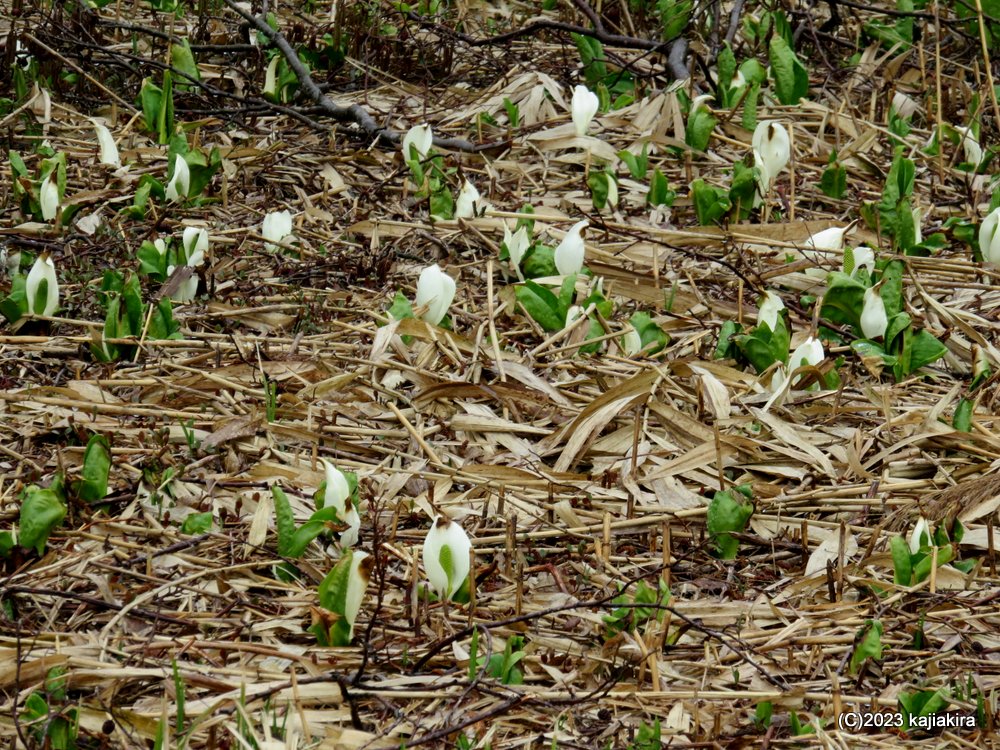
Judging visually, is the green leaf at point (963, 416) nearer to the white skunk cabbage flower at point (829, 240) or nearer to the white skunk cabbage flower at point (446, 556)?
the white skunk cabbage flower at point (829, 240)

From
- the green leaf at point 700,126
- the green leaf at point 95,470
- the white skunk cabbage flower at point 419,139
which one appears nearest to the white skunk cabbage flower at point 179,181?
the white skunk cabbage flower at point 419,139

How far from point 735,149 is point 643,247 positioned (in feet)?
2.52

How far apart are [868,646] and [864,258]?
52.6 inches

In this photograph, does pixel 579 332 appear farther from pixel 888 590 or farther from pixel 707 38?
pixel 707 38

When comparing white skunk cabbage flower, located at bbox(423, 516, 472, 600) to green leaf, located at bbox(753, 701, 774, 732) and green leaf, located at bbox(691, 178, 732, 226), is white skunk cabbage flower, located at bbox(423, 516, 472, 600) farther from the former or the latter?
green leaf, located at bbox(691, 178, 732, 226)

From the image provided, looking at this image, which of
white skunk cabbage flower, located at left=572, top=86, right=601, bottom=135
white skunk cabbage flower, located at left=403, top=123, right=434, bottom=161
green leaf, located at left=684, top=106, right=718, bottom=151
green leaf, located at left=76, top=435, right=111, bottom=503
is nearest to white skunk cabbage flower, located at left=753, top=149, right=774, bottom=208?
green leaf, located at left=684, top=106, right=718, bottom=151

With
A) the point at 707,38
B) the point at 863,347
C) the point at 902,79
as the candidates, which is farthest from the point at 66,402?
the point at 902,79

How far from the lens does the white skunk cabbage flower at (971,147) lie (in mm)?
3654

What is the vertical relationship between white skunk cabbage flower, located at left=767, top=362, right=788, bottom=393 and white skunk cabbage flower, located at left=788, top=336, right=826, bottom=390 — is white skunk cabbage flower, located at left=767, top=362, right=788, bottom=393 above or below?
below

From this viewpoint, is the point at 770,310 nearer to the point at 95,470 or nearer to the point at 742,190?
the point at 742,190

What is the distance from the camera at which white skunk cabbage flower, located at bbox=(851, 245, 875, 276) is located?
9.55 ft

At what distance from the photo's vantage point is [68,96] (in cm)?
412

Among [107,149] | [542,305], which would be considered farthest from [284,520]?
[107,149]

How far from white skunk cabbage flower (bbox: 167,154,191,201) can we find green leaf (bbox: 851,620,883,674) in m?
2.29
